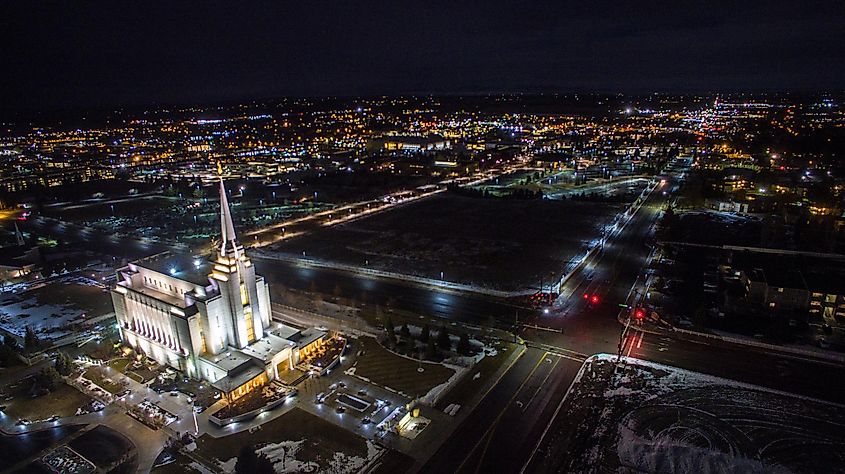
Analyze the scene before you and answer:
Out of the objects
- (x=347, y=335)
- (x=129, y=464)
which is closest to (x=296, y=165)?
(x=347, y=335)

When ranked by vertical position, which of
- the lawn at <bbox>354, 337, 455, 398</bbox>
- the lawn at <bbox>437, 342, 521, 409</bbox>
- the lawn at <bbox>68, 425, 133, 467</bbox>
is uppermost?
the lawn at <bbox>68, 425, 133, 467</bbox>

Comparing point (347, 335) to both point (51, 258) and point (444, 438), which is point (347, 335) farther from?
point (51, 258)

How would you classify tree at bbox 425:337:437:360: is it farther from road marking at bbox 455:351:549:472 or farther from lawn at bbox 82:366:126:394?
lawn at bbox 82:366:126:394

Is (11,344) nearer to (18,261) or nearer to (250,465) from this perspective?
(18,261)

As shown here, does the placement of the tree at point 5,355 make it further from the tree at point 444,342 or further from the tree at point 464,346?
the tree at point 464,346

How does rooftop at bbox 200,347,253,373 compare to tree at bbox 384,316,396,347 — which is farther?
tree at bbox 384,316,396,347

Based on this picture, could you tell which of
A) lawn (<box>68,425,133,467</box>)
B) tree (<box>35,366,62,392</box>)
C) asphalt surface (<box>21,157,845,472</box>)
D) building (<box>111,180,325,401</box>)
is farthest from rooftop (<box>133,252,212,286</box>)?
asphalt surface (<box>21,157,845,472</box>)
